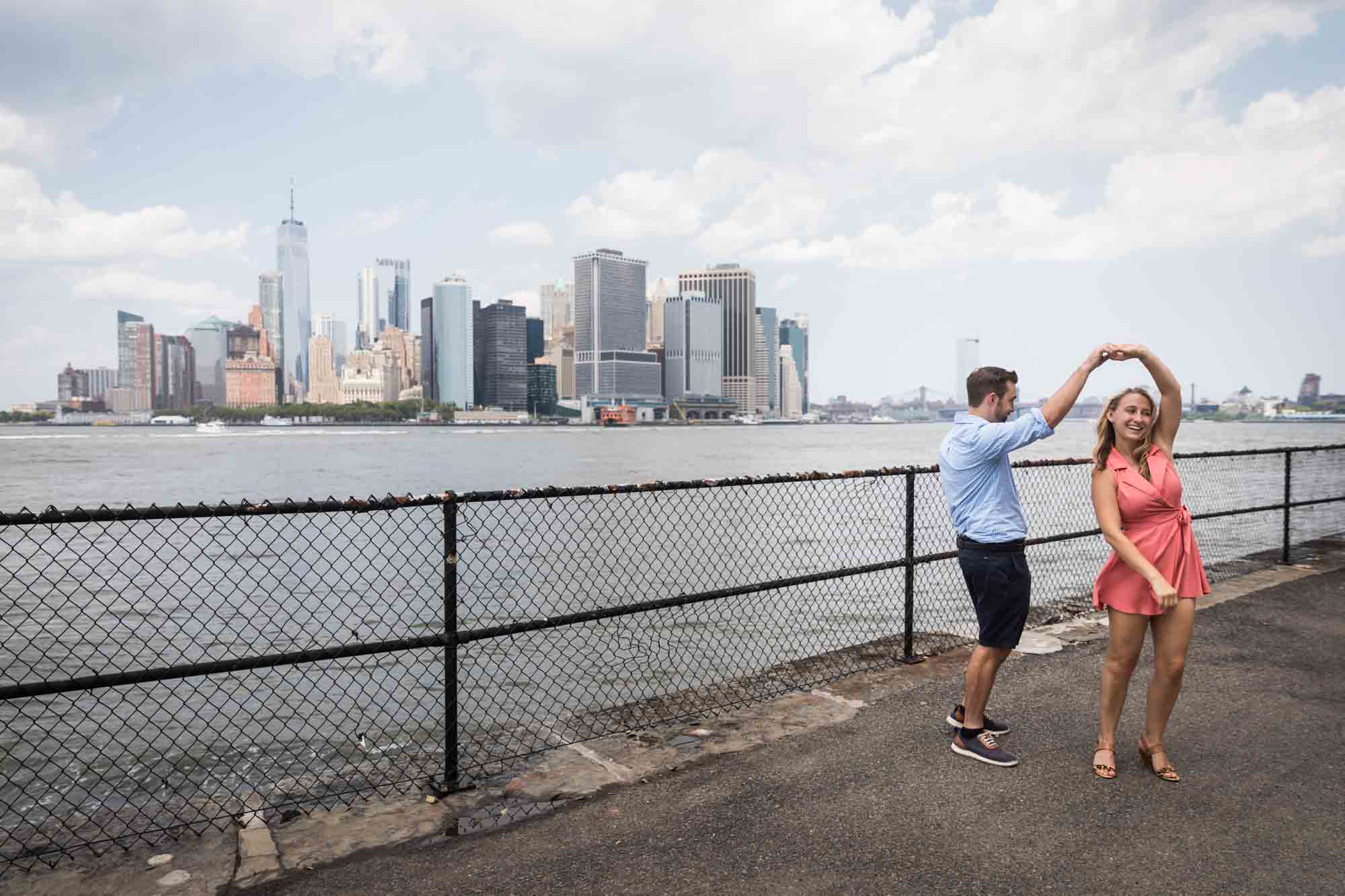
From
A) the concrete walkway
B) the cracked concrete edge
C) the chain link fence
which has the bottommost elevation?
the chain link fence

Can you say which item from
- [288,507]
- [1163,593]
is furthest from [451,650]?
[1163,593]

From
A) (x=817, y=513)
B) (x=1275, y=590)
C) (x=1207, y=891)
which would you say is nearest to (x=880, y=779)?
(x=1207, y=891)

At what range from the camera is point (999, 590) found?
4695mm

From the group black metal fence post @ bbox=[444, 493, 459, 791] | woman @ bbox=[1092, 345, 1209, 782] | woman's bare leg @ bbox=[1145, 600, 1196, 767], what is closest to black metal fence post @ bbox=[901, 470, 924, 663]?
woman @ bbox=[1092, 345, 1209, 782]

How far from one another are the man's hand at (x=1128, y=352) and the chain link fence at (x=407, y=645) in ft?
5.95

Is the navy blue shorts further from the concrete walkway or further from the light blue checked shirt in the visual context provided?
the concrete walkway

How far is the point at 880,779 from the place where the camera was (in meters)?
4.53

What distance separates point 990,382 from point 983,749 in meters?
1.88

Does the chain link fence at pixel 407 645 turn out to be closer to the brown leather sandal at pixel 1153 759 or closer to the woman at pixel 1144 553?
the woman at pixel 1144 553

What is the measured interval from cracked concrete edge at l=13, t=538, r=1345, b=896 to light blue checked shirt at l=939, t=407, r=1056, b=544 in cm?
153

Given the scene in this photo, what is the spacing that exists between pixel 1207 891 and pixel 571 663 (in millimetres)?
8611

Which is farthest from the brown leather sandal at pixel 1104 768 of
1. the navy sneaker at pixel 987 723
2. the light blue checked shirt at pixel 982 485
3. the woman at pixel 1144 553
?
the light blue checked shirt at pixel 982 485

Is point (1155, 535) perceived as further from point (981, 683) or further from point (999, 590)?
point (981, 683)

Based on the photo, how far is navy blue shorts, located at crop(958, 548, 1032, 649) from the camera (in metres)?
4.68
